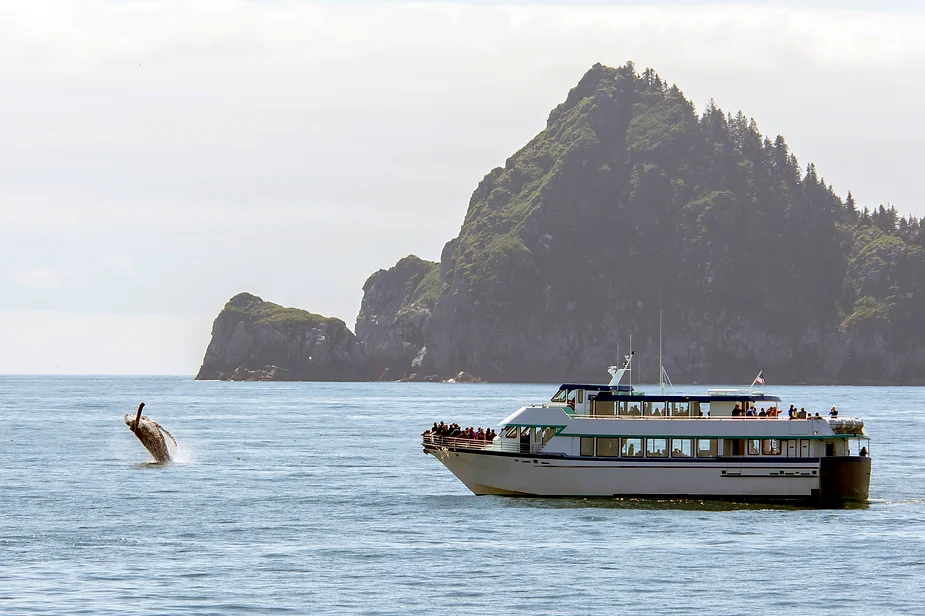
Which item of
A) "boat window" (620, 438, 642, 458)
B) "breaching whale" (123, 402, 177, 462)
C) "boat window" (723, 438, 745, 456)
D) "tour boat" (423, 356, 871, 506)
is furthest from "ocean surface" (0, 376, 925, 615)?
"breaching whale" (123, 402, 177, 462)

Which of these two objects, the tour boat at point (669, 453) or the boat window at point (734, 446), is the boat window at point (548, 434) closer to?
the tour boat at point (669, 453)

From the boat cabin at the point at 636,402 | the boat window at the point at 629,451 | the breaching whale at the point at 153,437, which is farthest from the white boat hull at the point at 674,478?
the breaching whale at the point at 153,437

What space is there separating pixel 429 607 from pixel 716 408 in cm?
2841

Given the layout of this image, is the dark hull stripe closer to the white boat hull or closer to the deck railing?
the white boat hull

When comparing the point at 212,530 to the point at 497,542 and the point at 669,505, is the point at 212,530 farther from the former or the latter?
the point at 669,505

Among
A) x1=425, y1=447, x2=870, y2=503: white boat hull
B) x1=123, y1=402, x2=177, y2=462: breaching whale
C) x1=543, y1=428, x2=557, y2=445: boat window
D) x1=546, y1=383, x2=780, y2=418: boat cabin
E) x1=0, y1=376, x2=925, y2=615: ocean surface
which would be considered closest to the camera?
x1=0, y1=376, x2=925, y2=615: ocean surface

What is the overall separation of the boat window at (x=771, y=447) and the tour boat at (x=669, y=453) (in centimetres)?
5

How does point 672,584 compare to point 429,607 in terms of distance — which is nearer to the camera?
point 429,607

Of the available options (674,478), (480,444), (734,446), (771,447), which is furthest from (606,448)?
(771,447)

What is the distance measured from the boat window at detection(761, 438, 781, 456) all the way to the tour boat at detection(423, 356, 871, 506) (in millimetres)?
49

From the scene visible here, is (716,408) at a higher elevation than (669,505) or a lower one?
higher

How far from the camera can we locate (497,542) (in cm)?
5547

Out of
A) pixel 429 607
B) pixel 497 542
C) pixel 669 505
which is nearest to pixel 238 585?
pixel 429 607

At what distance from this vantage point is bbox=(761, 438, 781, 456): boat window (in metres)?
66.1
